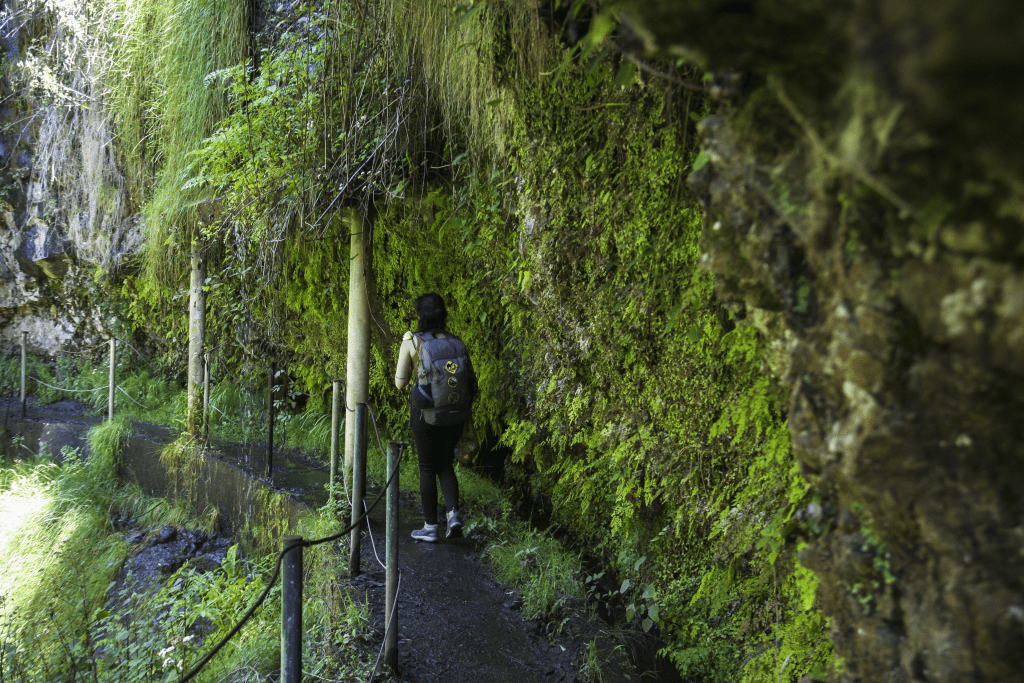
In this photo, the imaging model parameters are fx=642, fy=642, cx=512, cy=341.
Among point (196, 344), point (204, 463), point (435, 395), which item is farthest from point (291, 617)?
point (196, 344)

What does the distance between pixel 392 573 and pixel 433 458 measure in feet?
4.14

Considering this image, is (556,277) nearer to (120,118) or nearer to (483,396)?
(483,396)

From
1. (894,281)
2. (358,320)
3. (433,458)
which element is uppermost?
(894,281)

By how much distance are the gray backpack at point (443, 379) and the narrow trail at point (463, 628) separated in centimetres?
97

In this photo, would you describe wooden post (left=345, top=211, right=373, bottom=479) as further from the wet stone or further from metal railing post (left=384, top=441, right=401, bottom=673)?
the wet stone

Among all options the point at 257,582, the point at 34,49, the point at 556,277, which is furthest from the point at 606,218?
the point at 34,49

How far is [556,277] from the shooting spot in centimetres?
406

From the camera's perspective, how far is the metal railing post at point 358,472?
393 centimetres

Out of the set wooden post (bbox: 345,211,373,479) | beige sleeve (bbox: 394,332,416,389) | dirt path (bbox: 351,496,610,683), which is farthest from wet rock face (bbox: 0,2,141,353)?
dirt path (bbox: 351,496,610,683)

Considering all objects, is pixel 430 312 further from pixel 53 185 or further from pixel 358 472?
pixel 53 185

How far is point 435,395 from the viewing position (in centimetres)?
430

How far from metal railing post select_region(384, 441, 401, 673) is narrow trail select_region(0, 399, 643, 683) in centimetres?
11

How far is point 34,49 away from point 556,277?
34.2 ft

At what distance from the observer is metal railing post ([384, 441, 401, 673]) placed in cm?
330
